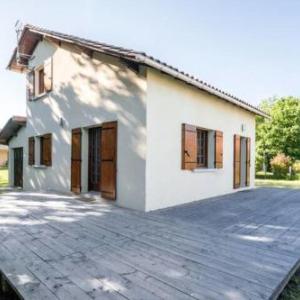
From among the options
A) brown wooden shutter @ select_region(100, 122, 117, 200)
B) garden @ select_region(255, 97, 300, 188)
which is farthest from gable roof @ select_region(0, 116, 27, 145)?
garden @ select_region(255, 97, 300, 188)

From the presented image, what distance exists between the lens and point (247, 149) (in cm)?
1056

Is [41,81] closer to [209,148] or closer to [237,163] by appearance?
[209,148]

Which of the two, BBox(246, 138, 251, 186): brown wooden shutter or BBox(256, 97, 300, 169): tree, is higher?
BBox(256, 97, 300, 169): tree

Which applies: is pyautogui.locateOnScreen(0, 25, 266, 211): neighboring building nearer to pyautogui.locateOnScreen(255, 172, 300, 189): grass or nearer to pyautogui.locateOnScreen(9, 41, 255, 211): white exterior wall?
pyautogui.locateOnScreen(9, 41, 255, 211): white exterior wall

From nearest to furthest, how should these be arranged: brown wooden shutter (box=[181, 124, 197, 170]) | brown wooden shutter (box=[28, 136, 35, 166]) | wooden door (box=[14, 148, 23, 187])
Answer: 1. brown wooden shutter (box=[181, 124, 197, 170])
2. brown wooden shutter (box=[28, 136, 35, 166])
3. wooden door (box=[14, 148, 23, 187])

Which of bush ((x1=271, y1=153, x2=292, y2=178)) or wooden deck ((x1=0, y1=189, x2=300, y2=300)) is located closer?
wooden deck ((x1=0, y1=189, x2=300, y2=300))

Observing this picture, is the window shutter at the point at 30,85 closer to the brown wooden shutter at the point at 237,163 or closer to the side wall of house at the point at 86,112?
the side wall of house at the point at 86,112

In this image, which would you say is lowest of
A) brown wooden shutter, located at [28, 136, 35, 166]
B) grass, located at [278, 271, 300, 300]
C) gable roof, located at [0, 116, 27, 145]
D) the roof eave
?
grass, located at [278, 271, 300, 300]

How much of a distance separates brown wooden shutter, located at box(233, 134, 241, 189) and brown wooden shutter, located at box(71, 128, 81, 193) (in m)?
5.43

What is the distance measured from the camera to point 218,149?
335 inches

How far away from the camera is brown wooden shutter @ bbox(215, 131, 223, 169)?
8414 mm

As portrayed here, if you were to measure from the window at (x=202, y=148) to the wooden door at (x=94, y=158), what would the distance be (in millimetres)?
3117

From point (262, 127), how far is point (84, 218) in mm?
23099

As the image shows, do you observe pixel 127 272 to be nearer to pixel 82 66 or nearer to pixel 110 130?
pixel 110 130
